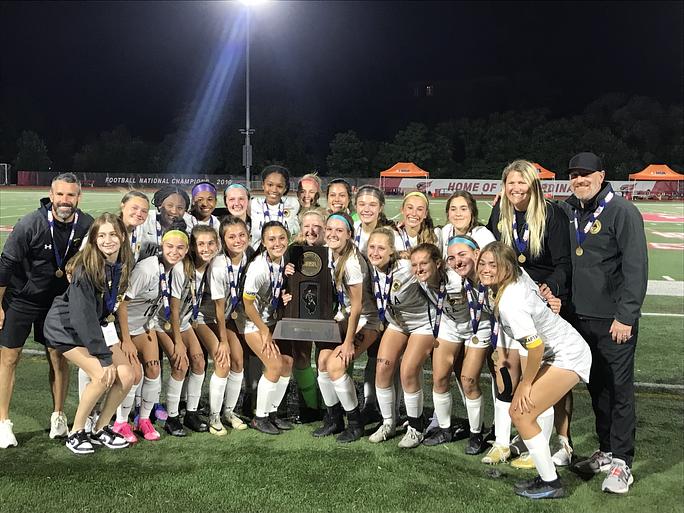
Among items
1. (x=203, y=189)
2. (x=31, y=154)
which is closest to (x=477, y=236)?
(x=203, y=189)

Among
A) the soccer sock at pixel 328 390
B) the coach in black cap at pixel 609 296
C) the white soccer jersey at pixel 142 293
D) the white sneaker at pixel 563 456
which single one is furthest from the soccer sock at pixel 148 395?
the coach in black cap at pixel 609 296

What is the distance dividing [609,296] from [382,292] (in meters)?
1.37

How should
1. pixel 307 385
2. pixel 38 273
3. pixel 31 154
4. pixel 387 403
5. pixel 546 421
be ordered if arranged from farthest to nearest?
pixel 31 154, pixel 307 385, pixel 387 403, pixel 38 273, pixel 546 421

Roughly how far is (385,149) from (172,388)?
197ft

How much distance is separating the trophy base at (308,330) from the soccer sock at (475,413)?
920 millimetres

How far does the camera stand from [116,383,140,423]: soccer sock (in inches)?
158

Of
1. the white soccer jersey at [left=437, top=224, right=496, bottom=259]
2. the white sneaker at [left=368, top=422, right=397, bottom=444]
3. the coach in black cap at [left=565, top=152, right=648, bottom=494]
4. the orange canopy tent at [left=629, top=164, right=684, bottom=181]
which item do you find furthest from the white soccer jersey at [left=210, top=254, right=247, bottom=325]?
the orange canopy tent at [left=629, top=164, right=684, bottom=181]

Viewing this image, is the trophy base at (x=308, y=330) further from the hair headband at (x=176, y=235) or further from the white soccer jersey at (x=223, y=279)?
the hair headband at (x=176, y=235)

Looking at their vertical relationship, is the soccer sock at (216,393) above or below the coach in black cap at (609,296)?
below

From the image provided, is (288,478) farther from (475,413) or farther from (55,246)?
(55,246)

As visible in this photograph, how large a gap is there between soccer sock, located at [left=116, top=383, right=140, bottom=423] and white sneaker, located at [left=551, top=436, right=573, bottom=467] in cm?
267

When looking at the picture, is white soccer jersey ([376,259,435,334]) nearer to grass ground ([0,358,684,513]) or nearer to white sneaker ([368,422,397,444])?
white sneaker ([368,422,397,444])

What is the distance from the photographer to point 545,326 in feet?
11.1

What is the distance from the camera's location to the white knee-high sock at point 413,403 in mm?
4012
